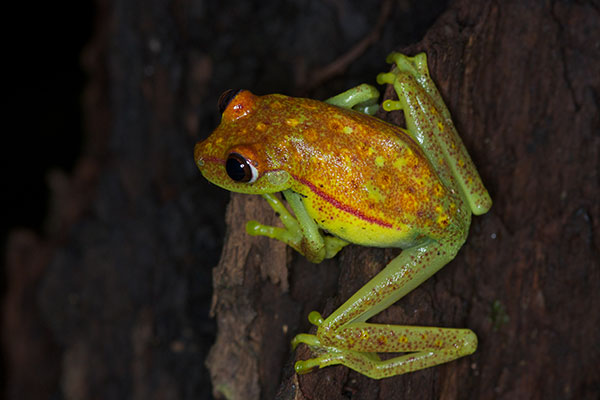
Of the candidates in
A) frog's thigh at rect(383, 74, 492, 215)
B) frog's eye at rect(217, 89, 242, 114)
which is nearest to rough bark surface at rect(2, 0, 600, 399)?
frog's thigh at rect(383, 74, 492, 215)

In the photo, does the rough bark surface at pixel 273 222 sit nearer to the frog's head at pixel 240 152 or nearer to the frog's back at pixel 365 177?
the frog's back at pixel 365 177

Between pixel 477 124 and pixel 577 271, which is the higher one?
pixel 477 124

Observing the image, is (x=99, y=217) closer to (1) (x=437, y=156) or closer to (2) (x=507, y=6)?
(1) (x=437, y=156)

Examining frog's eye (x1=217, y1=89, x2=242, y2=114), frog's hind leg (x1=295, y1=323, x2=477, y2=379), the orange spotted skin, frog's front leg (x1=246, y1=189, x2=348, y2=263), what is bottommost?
frog's hind leg (x1=295, y1=323, x2=477, y2=379)

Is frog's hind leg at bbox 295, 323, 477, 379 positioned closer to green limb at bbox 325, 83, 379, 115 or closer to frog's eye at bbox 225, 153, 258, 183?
frog's eye at bbox 225, 153, 258, 183

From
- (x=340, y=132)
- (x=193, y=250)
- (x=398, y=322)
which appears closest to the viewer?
(x=340, y=132)

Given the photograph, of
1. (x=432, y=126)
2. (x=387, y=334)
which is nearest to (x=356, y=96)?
(x=432, y=126)

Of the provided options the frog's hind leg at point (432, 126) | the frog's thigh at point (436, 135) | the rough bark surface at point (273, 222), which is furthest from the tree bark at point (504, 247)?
the frog's thigh at point (436, 135)

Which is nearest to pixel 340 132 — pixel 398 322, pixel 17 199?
pixel 398 322

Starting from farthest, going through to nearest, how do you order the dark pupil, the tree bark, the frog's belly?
the tree bark, the frog's belly, the dark pupil
